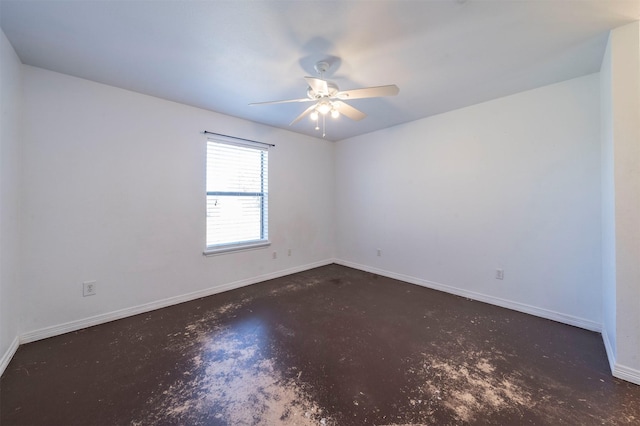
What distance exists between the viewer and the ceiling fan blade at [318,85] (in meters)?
1.79

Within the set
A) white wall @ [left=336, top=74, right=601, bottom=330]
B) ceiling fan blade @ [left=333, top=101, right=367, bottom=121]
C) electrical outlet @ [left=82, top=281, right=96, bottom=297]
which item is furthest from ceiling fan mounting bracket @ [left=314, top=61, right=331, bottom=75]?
electrical outlet @ [left=82, top=281, right=96, bottom=297]

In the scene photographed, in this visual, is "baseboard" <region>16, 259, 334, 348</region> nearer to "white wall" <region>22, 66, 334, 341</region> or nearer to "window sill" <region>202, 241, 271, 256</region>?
"white wall" <region>22, 66, 334, 341</region>

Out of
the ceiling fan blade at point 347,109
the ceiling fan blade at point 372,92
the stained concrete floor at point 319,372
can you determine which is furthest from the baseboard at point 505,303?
the ceiling fan blade at point 372,92

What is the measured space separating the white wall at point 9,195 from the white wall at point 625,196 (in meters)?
4.54

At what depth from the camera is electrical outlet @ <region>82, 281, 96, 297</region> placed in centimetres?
240

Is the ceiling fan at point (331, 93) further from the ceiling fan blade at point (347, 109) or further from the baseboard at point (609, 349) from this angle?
the baseboard at point (609, 349)

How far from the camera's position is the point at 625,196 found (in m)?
1.70

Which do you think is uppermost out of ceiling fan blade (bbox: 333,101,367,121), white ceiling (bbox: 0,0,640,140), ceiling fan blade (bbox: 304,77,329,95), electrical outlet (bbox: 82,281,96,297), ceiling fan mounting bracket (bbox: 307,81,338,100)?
white ceiling (bbox: 0,0,640,140)

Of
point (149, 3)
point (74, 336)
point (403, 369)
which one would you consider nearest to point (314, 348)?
point (403, 369)

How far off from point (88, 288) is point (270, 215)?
227 centimetres

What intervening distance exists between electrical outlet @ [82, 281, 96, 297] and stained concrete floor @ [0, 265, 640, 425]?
14.6 inches

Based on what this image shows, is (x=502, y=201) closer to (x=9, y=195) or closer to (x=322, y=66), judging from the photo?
(x=322, y=66)

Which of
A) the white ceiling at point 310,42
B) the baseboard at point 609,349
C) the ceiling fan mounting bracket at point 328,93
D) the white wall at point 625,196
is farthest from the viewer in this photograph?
the ceiling fan mounting bracket at point 328,93

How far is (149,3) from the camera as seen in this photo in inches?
58.9
